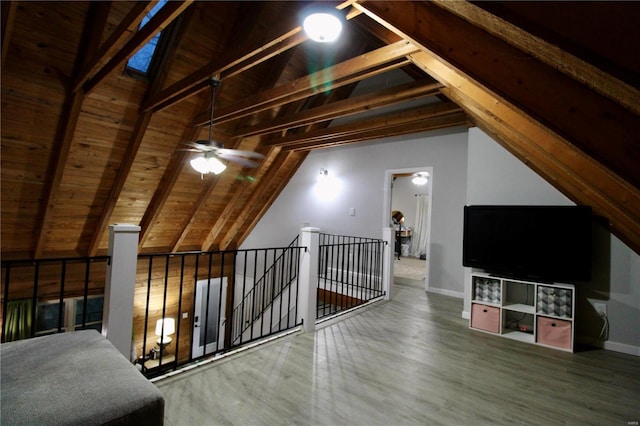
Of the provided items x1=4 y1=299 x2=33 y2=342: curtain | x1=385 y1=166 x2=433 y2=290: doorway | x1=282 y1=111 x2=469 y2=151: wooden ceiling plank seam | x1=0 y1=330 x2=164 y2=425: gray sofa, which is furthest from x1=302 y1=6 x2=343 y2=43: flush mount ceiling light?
x1=385 y1=166 x2=433 y2=290: doorway

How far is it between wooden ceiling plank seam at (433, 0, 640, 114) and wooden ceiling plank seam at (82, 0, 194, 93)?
195 centimetres

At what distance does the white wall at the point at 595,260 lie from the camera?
9.82 feet

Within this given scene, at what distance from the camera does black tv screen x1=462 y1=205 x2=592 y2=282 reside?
3.00 m

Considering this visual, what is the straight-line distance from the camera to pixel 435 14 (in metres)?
1.56

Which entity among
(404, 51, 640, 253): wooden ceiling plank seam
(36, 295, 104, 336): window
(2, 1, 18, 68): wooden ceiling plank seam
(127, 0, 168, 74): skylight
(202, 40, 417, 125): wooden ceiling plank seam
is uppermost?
(127, 0, 168, 74): skylight

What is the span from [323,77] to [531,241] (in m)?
2.93

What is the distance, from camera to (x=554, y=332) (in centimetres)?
311

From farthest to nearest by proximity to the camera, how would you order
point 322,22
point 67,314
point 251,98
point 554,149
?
point 67,314
point 251,98
point 554,149
point 322,22

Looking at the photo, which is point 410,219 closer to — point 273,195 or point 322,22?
point 273,195

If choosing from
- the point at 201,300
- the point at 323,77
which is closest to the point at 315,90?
the point at 323,77

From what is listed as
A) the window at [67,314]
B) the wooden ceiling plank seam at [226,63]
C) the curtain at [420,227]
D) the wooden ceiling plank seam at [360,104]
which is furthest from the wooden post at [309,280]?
the curtain at [420,227]

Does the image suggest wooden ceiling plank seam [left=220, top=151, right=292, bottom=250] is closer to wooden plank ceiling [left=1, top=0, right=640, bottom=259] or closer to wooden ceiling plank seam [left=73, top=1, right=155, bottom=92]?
Answer: wooden plank ceiling [left=1, top=0, right=640, bottom=259]

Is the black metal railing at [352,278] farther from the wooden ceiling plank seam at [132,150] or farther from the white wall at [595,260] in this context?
the wooden ceiling plank seam at [132,150]

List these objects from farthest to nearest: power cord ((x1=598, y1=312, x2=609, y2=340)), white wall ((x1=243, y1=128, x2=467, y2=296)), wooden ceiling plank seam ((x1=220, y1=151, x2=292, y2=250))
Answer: wooden ceiling plank seam ((x1=220, y1=151, x2=292, y2=250))
white wall ((x1=243, y1=128, x2=467, y2=296))
power cord ((x1=598, y1=312, x2=609, y2=340))
